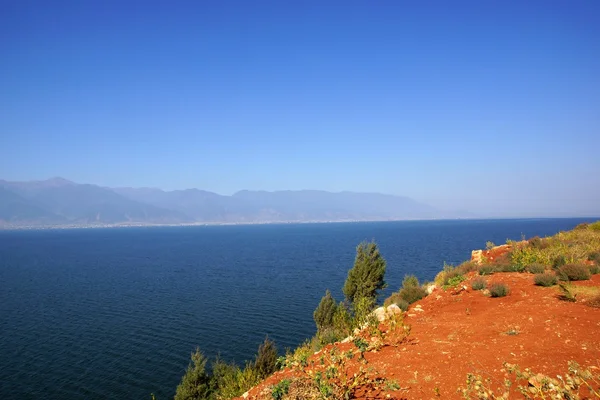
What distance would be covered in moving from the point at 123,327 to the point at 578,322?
44.3 meters

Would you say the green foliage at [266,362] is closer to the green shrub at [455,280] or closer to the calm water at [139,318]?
the calm water at [139,318]

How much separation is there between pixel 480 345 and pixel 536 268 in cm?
1011

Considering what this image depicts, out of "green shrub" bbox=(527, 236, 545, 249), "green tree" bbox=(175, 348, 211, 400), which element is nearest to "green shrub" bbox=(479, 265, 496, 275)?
"green shrub" bbox=(527, 236, 545, 249)

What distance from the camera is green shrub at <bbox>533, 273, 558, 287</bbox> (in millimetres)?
15773

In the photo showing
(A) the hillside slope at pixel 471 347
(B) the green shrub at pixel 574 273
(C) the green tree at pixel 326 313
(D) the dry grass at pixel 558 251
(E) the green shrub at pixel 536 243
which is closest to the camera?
(A) the hillside slope at pixel 471 347

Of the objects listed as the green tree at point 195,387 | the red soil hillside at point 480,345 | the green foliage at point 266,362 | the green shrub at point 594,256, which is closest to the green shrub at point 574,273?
the red soil hillside at point 480,345

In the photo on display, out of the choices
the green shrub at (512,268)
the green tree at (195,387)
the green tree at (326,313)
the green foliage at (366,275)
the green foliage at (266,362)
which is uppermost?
the green shrub at (512,268)

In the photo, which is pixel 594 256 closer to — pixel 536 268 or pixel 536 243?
Answer: pixel 536 268

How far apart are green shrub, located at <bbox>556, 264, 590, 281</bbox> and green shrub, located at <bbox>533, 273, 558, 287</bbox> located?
1.55ft

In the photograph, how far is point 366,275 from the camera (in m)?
33.1

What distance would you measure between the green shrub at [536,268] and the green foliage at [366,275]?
1557cm

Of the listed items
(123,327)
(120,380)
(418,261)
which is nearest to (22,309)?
(123,327)

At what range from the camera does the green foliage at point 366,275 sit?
32.9m

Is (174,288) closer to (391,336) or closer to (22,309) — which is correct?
(22,309)
